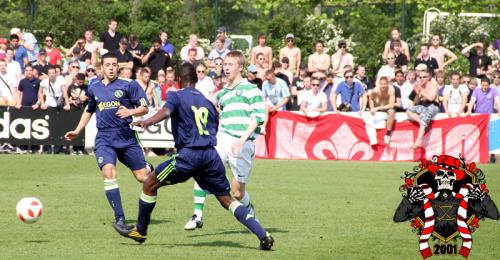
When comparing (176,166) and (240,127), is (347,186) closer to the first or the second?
(240,127)

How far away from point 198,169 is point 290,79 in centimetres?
1500

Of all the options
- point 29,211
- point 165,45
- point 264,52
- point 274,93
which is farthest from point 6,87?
point 29,211

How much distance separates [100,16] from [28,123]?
8.47 meters

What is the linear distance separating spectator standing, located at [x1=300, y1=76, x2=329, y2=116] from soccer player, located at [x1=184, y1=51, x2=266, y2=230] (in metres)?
12.2

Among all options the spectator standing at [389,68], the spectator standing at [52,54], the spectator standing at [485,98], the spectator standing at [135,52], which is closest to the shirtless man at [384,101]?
the spectator standing at [389,68]

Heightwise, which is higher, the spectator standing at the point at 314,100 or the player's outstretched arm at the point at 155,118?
the player's outstretched arm at the point at 155,118

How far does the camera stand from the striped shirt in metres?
11.6

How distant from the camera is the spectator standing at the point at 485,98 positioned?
24.0 m

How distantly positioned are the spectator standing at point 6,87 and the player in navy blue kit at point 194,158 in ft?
48.0

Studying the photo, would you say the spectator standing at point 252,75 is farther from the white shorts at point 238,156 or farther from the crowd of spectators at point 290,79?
the white shorts at point 238,156

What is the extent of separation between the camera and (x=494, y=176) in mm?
19609

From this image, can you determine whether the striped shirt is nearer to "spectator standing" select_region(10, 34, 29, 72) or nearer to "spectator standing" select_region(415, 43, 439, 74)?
"spectator standing" select_region(415, 43, 439, 74)

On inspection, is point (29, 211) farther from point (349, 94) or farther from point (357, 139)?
point (349, 94)

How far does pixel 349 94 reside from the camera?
24047 mm
